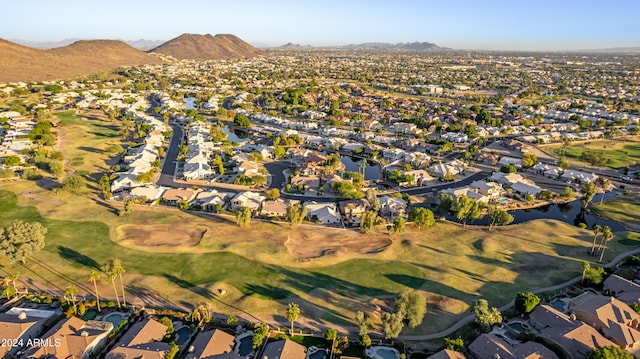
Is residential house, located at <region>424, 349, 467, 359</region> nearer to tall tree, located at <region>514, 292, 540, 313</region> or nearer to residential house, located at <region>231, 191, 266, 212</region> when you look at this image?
tall tree, located at <region>514, 292, 540, 313</region>

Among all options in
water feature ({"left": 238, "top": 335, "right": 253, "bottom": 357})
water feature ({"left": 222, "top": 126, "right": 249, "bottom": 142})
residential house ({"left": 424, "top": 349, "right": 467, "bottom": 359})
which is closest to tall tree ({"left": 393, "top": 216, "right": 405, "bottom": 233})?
residential house ({"left": 424, "top": 349, "right": 467, "bottom": 359})

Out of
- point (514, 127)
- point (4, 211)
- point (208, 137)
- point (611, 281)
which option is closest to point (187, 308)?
point (4, 211)

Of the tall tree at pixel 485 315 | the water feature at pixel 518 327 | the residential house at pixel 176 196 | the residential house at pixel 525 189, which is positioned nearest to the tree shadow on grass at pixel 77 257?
the residential house at pixel 176 196

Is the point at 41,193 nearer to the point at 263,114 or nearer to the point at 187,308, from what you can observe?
the point at 187,308

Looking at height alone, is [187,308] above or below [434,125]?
below

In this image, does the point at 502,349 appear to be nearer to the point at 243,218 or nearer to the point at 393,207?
the point at 393,207

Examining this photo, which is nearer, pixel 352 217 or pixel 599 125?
pixel 352 217

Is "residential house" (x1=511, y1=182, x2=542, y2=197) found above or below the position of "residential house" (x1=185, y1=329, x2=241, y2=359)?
above

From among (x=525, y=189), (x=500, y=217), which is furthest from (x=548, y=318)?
(x=525, y=189)
